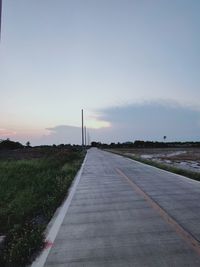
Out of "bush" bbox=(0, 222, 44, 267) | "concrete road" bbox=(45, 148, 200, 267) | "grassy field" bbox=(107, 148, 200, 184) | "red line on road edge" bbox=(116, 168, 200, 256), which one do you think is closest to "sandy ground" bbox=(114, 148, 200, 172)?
"grassy field" bbox=(107, 148, 200, 184)

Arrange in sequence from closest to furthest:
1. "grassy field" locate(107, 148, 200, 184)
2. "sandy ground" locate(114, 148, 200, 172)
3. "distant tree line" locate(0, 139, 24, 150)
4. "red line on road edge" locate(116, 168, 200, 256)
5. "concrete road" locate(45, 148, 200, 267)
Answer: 1. "concrete road" locate(45, 148, 200, 267)
2. "red line on road edge" locate(116, 168, 200, 256)
3. "grassy field" locate(107, 148, 200, 184)
4. "sandy ground" locate(114, 148, 200, 172)
5. "distant tree line" locate(0, 139, 24, 150)

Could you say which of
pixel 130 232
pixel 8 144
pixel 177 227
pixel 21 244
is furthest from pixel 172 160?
pixel 8 144

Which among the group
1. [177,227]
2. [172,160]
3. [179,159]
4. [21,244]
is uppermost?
[179,159]

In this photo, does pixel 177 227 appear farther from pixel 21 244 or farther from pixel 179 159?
pixel 179 159

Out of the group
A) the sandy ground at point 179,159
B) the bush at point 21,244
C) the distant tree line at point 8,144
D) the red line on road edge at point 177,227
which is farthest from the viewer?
the distant tree line at point 8,144

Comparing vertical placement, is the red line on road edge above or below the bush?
above

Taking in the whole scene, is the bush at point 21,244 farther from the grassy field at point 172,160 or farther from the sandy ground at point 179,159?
the sandy ground at point 179,159

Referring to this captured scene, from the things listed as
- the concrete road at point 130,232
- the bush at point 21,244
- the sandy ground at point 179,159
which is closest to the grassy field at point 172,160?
the sandy ground at point 179,159

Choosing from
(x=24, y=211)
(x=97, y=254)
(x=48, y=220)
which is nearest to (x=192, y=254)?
(x=97, y=254)

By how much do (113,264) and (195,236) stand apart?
205 cm

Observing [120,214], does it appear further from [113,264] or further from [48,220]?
[113,264]

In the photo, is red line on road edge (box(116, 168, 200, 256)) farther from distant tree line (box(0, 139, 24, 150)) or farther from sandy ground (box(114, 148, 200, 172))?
distant tree line (box(0, 139, 24, 150))

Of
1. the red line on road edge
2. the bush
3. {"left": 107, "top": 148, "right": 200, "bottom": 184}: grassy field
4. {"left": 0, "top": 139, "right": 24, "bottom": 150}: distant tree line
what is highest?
{"left": 0, "top": 139, "right": 24, "bottom": 150}: distant tree line

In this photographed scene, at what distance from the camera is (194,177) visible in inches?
768
